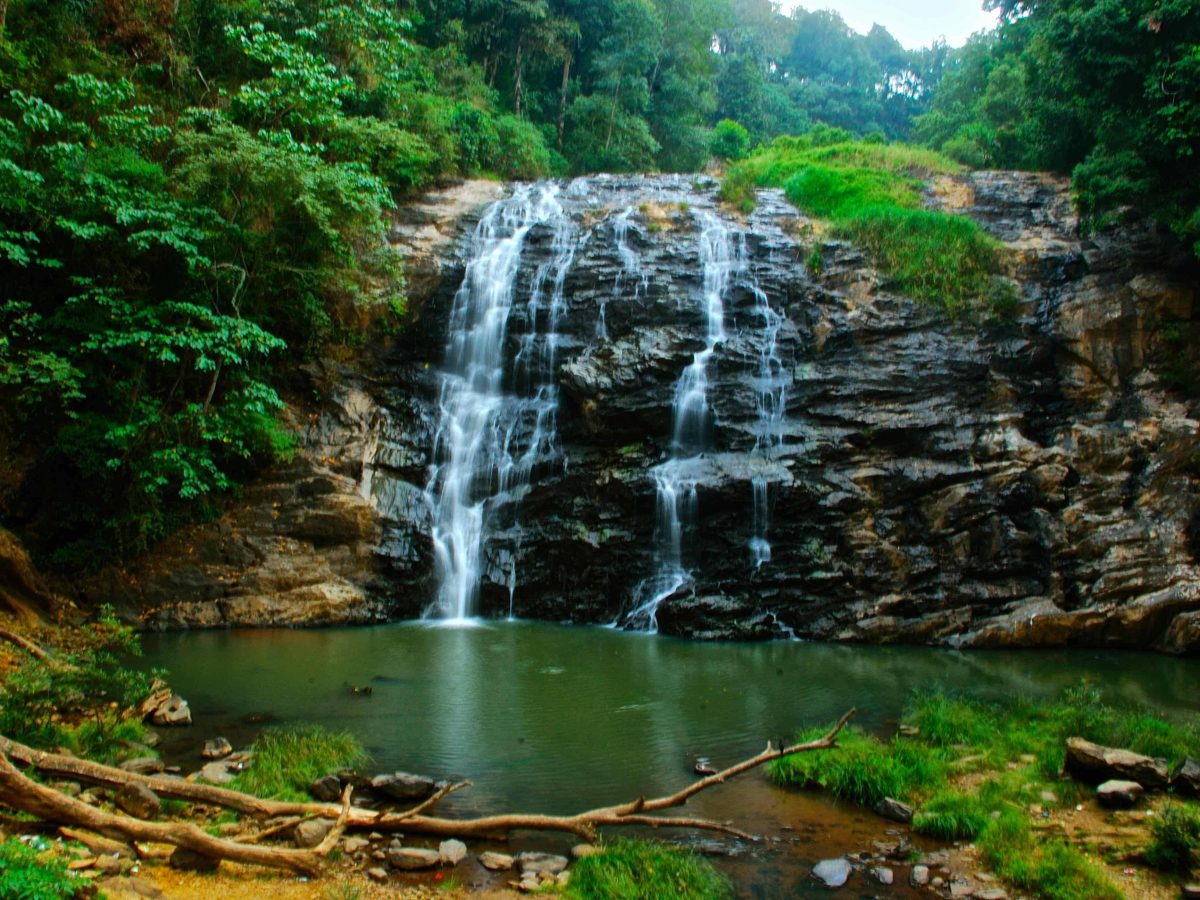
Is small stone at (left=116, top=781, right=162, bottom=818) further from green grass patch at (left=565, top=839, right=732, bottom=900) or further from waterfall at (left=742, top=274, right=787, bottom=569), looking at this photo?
waterfall at (left=742, top=274, right=787, bottom=569)

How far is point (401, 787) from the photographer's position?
5.53 metres

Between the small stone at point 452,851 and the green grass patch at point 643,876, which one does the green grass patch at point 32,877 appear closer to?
the small stone at point 452,851

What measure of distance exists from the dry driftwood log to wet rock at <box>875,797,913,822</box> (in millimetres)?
1038

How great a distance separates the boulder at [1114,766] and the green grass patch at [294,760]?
5357mm

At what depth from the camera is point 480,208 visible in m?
19.5

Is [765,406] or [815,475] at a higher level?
[765,406]

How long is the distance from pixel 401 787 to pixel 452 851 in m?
1.15

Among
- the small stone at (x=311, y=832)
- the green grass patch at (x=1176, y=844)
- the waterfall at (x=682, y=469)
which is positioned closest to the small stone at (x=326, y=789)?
the small stone at (x=311, y=832)

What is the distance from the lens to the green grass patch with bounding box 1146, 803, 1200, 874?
4324 mm

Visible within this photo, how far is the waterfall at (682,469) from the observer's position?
Answer: 44.2 ft

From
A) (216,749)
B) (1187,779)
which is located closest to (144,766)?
(216,749)

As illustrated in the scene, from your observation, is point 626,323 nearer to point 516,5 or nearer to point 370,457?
point 370,457

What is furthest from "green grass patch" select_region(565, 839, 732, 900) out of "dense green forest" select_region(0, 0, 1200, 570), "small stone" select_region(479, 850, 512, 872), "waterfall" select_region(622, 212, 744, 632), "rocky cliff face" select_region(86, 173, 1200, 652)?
"dense green forest" select_region(0, 0, 1200, 570)

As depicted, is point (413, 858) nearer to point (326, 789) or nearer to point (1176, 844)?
point (326, 789)
